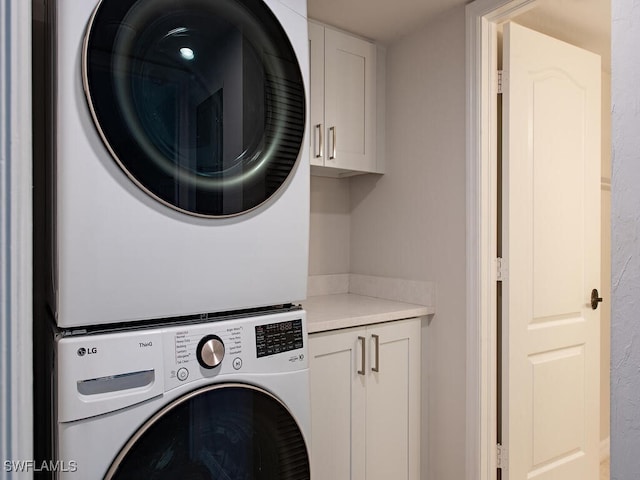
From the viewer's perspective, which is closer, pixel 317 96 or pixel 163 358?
pixel 163 358

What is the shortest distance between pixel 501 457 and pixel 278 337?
122 centimetres

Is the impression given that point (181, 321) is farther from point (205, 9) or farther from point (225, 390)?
point (205, 9)

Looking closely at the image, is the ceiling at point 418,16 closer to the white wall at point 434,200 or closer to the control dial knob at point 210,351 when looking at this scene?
the white wall at point 434,200

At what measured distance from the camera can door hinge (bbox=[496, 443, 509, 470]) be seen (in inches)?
70.5

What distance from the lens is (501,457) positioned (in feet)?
5.94

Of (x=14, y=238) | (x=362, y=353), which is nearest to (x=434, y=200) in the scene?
(x=362, y=353)

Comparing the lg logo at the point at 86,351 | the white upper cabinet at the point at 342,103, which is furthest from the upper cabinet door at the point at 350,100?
the lg logo at the point at 86,351

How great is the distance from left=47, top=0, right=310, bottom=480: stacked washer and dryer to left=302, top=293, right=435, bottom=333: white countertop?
1.15 ft

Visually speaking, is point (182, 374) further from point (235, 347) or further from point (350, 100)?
point (350, 100)

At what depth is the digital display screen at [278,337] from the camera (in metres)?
1.18

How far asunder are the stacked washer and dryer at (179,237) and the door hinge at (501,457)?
1.01 metres

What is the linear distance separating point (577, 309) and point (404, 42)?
1.51 meters

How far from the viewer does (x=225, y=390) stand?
1114 millimetres

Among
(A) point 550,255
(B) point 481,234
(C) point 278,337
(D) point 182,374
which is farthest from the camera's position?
(A) point 550,255
